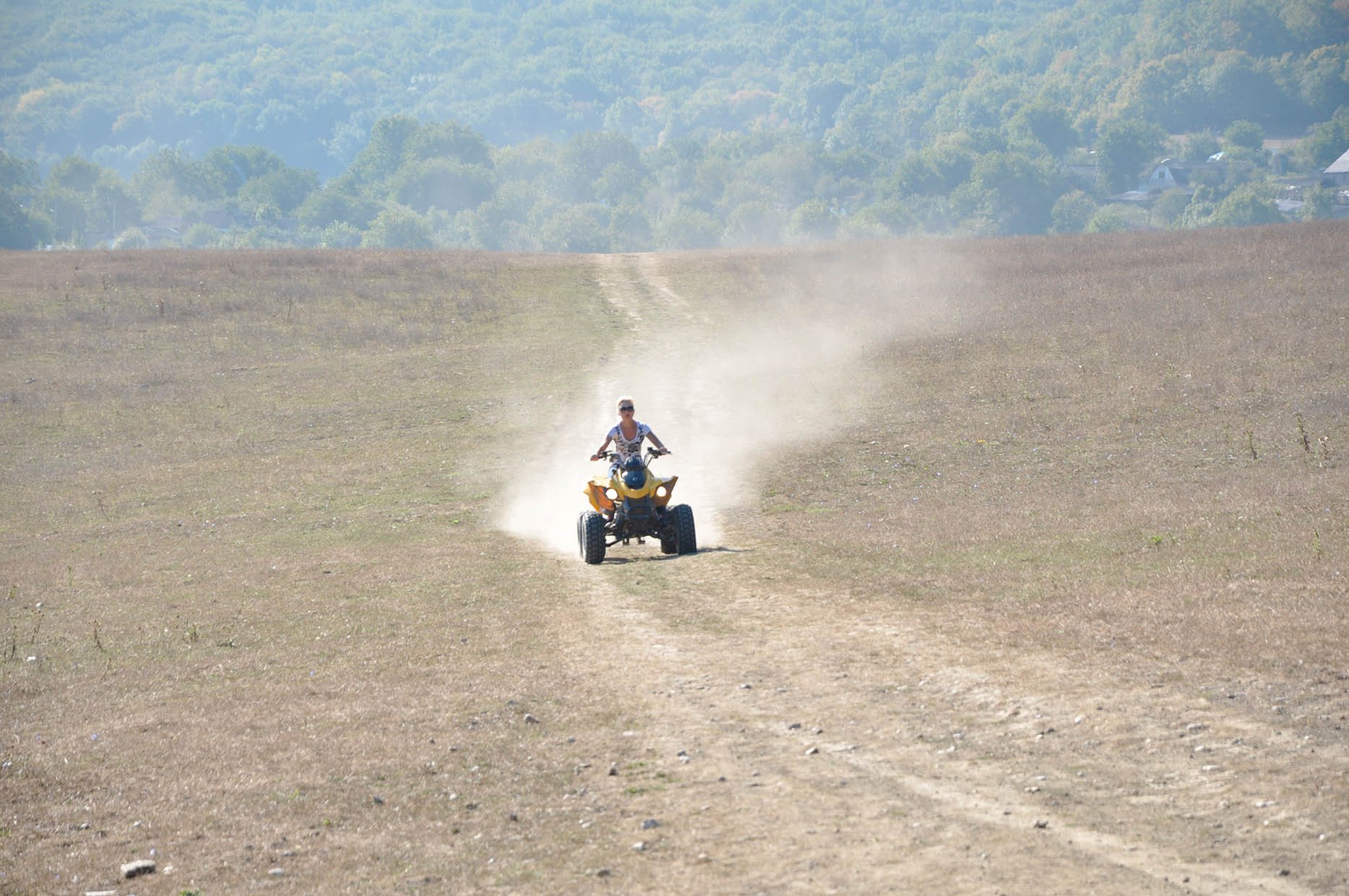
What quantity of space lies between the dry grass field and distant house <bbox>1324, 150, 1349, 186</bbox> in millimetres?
151581

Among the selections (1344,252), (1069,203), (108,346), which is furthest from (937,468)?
(1069,203)

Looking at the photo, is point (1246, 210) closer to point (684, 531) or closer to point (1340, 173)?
point (1340, 173)

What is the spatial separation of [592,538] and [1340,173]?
183 m

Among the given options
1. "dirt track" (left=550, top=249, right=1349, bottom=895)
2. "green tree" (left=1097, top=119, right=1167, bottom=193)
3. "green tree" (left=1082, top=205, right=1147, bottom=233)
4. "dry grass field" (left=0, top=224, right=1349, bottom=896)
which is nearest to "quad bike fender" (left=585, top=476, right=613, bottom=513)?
"dry grass field" (left=0, top=224, right=1349, bottom=896)

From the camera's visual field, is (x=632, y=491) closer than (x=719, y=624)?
No

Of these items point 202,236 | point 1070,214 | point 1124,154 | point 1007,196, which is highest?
point 1124,154

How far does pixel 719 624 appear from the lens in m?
15.2

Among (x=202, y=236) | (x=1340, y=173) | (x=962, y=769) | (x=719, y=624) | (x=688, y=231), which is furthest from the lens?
(x=202, y=236)

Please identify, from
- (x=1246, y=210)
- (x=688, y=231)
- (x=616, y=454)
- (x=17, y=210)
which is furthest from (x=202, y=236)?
(x=616, y=454)

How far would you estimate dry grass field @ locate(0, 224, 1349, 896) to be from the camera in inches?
380

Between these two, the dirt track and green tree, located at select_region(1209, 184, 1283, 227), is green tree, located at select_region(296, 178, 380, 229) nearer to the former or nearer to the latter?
green tree, located at select_region(1209, 184, 1283, 227)

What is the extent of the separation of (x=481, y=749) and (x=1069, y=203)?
587ft

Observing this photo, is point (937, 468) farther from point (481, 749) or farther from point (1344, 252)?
point (1344, 252)

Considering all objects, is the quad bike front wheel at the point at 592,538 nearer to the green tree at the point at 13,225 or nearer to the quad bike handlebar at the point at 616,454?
the quad bike handlebar at the point at 616,454
